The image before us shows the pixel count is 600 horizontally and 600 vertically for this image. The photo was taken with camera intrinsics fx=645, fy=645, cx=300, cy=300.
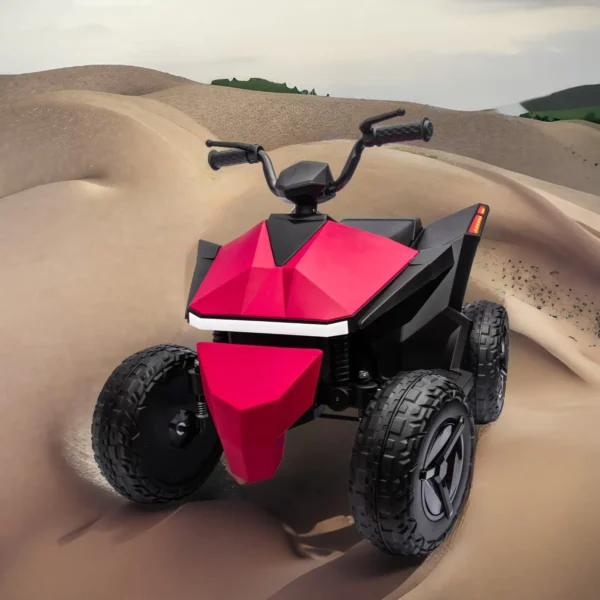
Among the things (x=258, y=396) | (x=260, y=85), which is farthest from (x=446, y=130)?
(x=258, y=396)

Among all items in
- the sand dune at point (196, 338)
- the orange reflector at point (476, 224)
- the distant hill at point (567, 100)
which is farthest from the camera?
the distant hill at point (567, 100)

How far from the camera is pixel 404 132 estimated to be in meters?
1.32

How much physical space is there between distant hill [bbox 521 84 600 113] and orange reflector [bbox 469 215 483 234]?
7.56 feet

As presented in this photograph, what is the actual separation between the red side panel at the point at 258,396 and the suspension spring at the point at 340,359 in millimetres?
76

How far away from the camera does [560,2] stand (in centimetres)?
319

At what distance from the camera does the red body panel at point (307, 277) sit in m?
1.17

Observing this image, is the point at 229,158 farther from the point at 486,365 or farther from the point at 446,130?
the point at 446,130

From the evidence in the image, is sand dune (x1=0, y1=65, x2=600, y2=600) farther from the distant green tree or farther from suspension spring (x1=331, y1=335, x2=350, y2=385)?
suspension spring (x1=331, y1=335, x2=350, y2=385)

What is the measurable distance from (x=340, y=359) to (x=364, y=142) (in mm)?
469

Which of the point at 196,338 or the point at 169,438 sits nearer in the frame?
the point at 169,438

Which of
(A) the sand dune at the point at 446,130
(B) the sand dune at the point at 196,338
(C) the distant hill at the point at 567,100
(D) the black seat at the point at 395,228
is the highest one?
(C) the distant hill at the point at 567,100

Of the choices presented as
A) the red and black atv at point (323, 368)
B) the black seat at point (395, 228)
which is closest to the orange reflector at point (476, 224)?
the red and black atv at point (323, 368)

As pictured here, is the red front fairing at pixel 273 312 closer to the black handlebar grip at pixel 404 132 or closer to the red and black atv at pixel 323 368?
the red and black atv at pixel 323 368

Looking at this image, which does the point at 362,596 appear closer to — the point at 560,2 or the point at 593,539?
the point at 593,539
